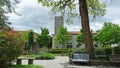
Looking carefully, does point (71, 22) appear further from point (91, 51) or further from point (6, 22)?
point (6, 22)

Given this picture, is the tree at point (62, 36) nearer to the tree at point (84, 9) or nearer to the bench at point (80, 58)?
the tree at point (84, 9)

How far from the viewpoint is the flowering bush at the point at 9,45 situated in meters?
15.2

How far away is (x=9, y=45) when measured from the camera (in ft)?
52.3

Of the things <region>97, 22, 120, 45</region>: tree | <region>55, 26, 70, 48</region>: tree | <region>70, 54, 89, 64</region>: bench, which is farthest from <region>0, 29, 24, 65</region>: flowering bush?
<region>55, 26, 70, 48</region>: tree

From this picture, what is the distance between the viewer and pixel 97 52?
23.8 meters

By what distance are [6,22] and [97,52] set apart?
982 cm

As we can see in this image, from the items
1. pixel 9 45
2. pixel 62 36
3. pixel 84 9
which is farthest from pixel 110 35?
pixel 9 45

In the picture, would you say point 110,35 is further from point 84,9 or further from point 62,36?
point 84,9

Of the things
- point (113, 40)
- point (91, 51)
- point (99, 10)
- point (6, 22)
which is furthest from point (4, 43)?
point (113, 40)

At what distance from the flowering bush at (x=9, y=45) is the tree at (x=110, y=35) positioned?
123 feet

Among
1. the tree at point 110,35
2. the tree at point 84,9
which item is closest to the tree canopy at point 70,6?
the tree at point 84,9

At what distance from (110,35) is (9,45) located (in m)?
40.1

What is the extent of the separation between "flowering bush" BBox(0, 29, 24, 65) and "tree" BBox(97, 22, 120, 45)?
37489 millimetres

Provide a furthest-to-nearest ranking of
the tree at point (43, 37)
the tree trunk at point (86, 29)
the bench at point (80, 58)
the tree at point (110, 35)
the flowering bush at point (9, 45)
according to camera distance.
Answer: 1. the tree at point (43, 37)
2. the tree at point (110, 35)
3. the tree trunk at point (86, 29)
4. the bench at point (80, 58)
5. the flowering bush at point (9, 45)
